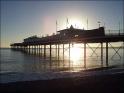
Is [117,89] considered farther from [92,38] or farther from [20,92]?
[92,38]

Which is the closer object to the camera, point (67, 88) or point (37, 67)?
point (67, 88)

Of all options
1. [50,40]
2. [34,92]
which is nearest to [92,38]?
[50,40]

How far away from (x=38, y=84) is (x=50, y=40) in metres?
36.9

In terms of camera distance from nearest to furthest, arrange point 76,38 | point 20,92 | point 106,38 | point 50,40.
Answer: point 20,92, point 106,38, point 76,38, point 50,40

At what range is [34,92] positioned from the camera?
14367 millimetres

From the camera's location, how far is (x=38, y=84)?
55.3ft

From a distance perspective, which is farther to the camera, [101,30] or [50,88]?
→ [101,30]

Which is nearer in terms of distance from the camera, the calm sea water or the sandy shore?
the sandy shore

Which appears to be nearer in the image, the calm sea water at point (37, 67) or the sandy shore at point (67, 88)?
the sandy shore at point (67, 88)

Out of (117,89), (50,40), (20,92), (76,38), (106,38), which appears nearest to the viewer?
(20,92)

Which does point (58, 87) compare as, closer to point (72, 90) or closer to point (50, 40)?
point (72, 90)

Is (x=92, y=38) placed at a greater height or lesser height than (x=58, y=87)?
greater

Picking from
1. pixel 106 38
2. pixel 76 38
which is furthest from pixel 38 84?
pixel 76 38

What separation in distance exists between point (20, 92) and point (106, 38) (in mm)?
24963
